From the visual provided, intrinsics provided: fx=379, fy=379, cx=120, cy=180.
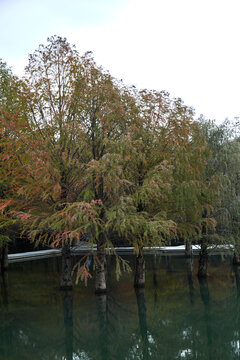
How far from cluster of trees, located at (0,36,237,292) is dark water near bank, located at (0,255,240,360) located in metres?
1.57

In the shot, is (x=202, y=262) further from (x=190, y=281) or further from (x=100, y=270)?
(x=100, y=270)

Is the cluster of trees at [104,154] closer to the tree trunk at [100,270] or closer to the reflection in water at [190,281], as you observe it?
the tree trunk at [100,270]

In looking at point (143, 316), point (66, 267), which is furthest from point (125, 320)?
point (66, 267)

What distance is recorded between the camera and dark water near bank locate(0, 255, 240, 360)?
30.2 ft

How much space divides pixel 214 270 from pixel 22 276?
10.3 m

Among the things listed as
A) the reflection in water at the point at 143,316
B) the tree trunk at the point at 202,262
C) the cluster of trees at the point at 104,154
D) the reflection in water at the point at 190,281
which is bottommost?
the reflection in water at the point at 143,316

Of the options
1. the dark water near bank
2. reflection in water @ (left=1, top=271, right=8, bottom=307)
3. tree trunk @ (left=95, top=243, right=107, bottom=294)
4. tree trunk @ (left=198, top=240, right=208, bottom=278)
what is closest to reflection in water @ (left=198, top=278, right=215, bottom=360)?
the dark water near bank

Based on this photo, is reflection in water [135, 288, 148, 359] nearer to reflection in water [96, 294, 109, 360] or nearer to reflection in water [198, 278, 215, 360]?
reflection in water [96, 294, 109, 360]

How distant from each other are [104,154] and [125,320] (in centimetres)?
620

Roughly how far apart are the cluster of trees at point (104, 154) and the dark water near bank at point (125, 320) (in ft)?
5.14

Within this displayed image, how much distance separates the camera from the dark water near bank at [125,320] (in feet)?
30.2

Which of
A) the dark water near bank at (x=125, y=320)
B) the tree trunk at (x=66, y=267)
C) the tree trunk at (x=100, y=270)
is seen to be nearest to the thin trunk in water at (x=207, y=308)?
the dark water near bank at (x=125, y=320)

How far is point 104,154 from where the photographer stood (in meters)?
14.8

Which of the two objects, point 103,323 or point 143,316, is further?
point 143,316
